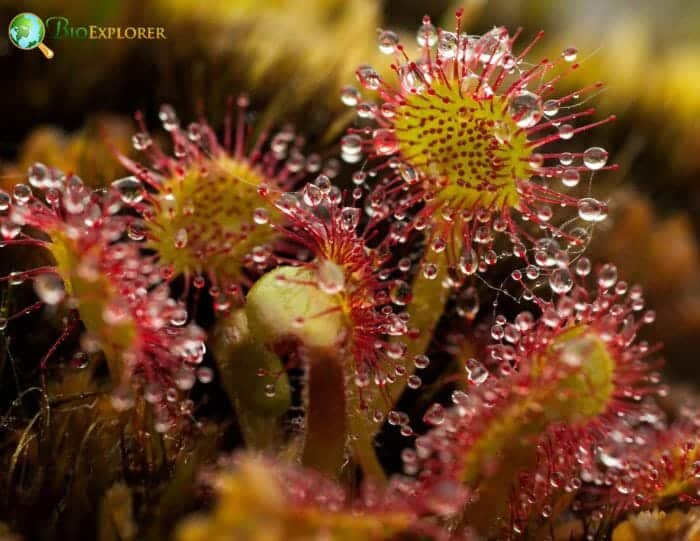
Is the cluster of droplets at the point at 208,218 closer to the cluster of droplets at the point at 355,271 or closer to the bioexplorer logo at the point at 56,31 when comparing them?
the cluster of droplets at the point at 355,271

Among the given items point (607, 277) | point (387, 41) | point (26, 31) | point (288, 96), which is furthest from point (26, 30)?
point (607, 277)

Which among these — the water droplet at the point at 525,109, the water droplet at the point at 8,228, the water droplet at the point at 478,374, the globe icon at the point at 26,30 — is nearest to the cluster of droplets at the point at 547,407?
the water droplet at the point at 478,374

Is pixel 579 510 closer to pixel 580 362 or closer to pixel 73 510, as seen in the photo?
pixel 580 362

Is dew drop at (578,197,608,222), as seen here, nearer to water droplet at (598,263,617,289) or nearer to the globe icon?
water droplet at (598,263,617,289)

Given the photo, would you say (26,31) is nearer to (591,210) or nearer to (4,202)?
(4,202)

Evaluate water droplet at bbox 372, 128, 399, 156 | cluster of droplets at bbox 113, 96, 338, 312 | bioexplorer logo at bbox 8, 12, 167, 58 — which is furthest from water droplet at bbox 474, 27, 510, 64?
bioexplorer logo at bbox 8, 12, 167, 58
